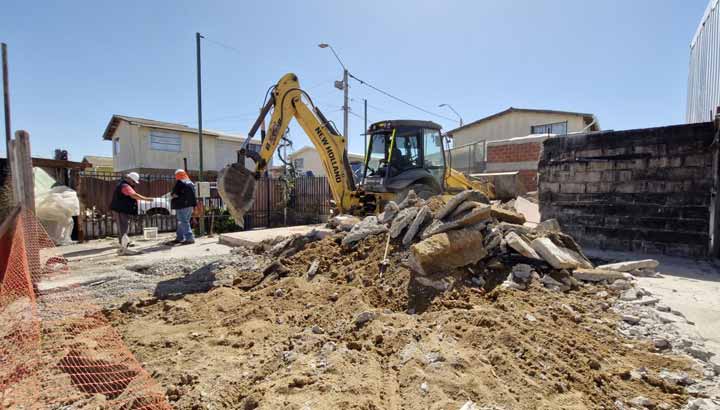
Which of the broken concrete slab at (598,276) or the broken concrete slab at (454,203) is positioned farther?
the broken concrete slab at (454,203)

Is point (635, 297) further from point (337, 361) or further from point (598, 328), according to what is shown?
point (337, 361)

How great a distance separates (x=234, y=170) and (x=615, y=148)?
6655mm

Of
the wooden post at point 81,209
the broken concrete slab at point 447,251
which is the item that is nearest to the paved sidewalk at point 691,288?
the broken concrete slab at point 447,251

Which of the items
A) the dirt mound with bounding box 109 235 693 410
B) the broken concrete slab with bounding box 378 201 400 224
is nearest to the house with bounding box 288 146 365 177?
the broken concrete slab with bounding box 378 201 400 224

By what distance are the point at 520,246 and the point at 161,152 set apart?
22340 millimetres

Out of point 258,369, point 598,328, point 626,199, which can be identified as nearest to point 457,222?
point 598,328

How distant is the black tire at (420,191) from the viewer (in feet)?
25.1

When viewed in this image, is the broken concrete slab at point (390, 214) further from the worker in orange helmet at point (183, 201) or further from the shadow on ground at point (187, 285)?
the worker in orange helmet at point (183, 201)

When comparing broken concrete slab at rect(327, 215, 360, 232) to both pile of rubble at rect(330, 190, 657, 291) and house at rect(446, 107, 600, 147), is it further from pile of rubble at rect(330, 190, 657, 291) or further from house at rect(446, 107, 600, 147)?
house at rect(446, 107, 600, 147)

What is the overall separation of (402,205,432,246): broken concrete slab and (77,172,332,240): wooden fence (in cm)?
515

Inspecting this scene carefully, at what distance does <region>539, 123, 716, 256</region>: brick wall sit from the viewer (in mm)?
5328

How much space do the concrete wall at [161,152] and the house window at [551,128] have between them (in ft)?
60.3

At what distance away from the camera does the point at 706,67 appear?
27.1ft

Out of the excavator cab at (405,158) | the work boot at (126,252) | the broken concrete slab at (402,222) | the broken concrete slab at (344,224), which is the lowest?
the work boot at (126,252)
